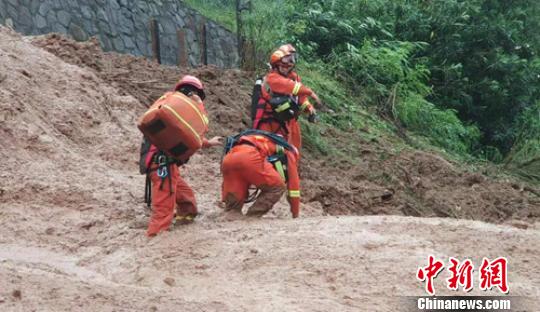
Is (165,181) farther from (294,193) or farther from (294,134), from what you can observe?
(294,134)

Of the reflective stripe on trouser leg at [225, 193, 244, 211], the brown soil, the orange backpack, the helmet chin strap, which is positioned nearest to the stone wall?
the brown soil

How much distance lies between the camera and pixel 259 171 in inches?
319

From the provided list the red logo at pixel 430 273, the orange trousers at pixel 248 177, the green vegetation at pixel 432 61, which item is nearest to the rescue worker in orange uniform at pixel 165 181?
the orange trousers at pixel 248 177

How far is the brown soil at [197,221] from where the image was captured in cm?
582

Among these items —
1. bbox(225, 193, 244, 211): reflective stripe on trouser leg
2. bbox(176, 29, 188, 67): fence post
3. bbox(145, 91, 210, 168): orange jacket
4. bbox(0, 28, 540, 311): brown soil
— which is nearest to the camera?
bbox(0, 28, 540, 311): brown soil

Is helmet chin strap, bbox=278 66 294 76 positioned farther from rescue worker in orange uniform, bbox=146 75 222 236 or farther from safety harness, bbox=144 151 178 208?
safety harness, bbox=144 151 178 208

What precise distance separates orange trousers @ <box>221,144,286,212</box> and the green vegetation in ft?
28.3

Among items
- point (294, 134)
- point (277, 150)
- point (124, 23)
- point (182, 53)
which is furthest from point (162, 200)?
point (124, 23)

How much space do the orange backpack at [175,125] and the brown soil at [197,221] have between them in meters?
0.76

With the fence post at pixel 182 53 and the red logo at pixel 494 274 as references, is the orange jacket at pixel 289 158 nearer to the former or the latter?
the red logo at pixel 494 274

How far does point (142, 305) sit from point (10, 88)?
6.26m

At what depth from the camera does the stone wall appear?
54.4 feet

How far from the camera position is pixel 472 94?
2028cm

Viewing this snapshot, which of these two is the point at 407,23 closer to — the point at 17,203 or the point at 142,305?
the point at 17,203
